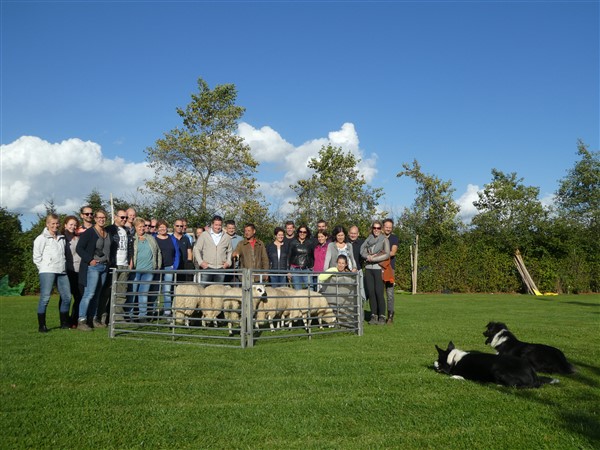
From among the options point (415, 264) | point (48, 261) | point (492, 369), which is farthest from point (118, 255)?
point (415, 264)

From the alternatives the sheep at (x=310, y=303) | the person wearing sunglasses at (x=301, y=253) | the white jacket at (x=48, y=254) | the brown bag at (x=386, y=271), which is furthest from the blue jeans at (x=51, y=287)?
the brown bag at (x=386, y=271)

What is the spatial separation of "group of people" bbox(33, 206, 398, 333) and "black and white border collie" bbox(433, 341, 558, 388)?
140 inches

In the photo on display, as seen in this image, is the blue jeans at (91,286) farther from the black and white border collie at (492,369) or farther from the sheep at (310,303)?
the black and white border collie at (492,369)

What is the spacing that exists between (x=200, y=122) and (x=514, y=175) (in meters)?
20.5

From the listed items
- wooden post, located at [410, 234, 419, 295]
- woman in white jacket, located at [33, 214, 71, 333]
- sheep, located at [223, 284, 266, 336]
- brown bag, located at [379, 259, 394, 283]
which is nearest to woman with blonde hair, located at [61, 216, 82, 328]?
woman in white jacket, located at [33, 214, 71, 333]

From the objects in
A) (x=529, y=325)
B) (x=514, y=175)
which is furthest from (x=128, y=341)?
(x=514, y=175)

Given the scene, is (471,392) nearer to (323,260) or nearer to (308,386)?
(308,386)

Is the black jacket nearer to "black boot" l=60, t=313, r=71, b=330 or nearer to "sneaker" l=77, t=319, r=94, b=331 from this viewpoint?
"sneaker" l=77, t=319, r=94, b=331

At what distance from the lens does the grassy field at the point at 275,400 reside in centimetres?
372

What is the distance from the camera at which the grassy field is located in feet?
12.2

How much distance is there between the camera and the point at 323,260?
11141 millimetres

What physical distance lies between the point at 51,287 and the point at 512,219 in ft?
72.6

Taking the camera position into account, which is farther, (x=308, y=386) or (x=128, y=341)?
(x=128, y=341)

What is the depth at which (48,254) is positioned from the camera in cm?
914
